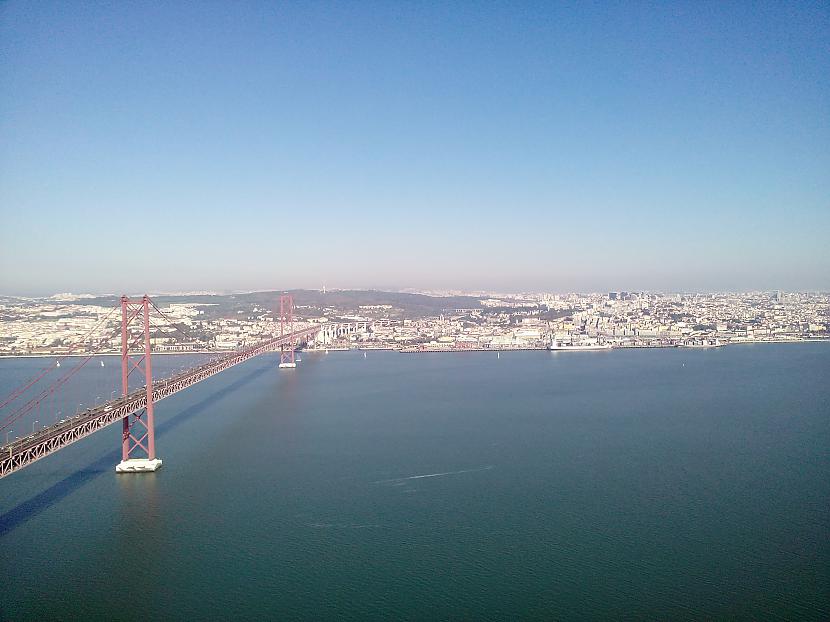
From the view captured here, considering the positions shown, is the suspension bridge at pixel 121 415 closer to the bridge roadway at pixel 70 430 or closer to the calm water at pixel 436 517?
the bridge roadway at pixel 70 430

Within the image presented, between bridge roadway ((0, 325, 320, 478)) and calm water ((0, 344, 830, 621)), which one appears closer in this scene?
calm water ((0, 344, 830, 621))

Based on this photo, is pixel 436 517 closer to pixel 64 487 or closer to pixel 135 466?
pixel 135 466

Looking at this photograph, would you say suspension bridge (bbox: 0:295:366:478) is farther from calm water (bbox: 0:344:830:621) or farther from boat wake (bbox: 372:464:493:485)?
boat wake (bbox: 372:464:493:485)

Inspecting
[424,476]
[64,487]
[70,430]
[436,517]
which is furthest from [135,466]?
[436,517]

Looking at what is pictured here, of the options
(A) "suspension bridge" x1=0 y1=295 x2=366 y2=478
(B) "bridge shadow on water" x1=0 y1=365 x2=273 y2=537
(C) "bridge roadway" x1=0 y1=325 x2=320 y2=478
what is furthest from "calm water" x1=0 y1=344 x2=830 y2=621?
(C) "bridge roadway" x1=0 y1=325 x2=320 y2=478

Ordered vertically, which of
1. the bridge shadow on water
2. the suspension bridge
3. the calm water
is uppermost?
the suspension bridge

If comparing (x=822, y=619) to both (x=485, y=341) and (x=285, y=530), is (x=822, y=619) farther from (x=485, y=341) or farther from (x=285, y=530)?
(x=485, y=341)

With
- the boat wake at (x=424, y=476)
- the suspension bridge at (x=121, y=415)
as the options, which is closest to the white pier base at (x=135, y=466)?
the suspension bridge at (x=121, y=415)

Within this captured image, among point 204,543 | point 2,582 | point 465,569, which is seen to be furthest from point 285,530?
point 2,582

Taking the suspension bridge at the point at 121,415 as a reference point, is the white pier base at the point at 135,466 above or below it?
below
